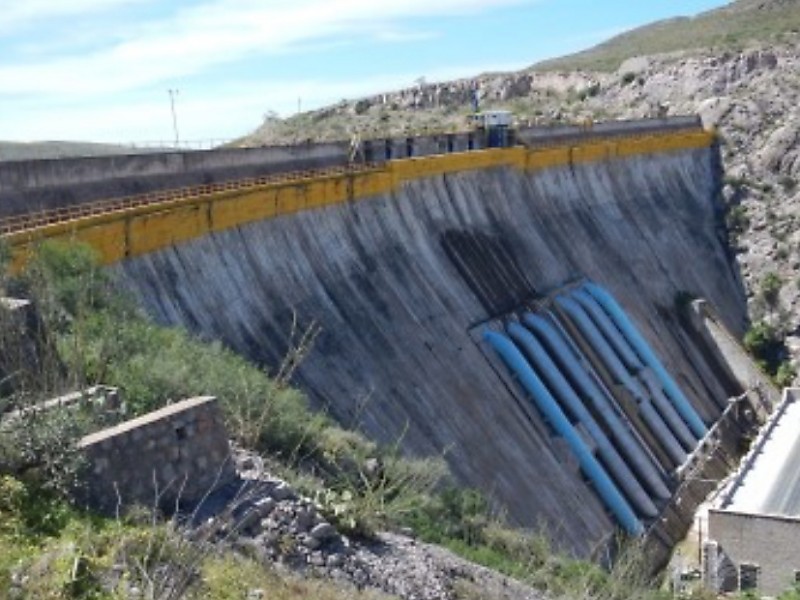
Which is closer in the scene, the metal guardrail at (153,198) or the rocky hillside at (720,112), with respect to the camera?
the metal guardrail at (153,198)

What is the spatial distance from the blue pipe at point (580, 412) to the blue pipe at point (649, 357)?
15.2ft

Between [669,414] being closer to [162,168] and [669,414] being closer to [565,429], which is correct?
[565,429]

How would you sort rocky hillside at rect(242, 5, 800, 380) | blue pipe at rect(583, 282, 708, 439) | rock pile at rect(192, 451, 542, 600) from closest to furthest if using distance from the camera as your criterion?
rock pile at rect(192, 451, 542, 600)
blue pipe at rect(583, 282, 708, 439)
rocky hillside at rect(242, 5, 800, 380)

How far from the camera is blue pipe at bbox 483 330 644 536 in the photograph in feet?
78.9

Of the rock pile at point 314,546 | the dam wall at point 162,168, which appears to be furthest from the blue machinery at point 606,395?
the rock pile at point 314,546

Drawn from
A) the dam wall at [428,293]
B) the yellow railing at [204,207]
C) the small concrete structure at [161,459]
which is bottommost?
the dam wall at [428,293]

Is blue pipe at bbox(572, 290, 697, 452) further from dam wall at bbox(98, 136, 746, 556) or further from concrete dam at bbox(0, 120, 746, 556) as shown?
dam wall at bbox(98, 136, 746, 556)

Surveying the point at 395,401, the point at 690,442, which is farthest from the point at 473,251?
the point at 395,401

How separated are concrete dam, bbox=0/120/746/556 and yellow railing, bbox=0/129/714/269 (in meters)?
0.04

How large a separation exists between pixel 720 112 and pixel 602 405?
1060 inches

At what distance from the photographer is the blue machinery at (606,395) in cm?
2506

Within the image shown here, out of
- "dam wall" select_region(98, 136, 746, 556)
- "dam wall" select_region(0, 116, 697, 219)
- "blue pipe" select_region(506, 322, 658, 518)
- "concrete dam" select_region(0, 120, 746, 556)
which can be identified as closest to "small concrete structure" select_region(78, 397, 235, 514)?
"concrete dam" select_region(0, 120, 746, 556)

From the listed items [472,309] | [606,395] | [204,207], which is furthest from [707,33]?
[204,207]

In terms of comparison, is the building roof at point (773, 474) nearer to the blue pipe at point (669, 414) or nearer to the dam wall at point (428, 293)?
the blue pipe at point (669, 414)
